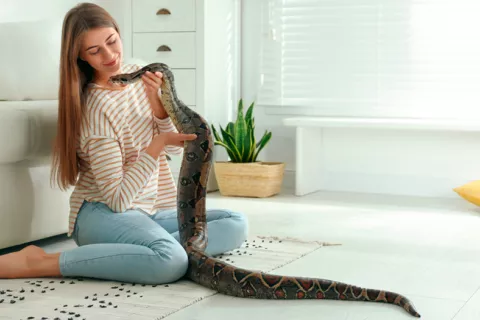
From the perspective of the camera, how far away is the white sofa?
8.70ft

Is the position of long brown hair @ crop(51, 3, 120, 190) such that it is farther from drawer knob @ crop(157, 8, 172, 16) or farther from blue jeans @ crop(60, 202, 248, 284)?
drawer knob @ crop(157, 8, 172, 16)

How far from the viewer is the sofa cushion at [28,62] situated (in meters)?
3.20

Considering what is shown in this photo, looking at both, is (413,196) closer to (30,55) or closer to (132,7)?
(132,7)

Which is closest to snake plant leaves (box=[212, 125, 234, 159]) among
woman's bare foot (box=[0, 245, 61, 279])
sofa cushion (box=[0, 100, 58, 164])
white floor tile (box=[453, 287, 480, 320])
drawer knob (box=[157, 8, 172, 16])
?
drawer knob (box=[157, 8, 172, 16])

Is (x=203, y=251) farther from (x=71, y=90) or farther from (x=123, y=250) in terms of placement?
(x=71, y=90)

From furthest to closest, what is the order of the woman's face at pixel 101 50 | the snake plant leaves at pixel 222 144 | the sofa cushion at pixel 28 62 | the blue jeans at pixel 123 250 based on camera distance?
1. the snake plant leaves at pixel 222 144
2. the sofa cushion at pixel 28 62
3. the woman's face at pixel 101 50
4. the blue jeans at pixel 123 250

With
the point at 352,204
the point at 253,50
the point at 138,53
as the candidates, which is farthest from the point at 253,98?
the point at 352,204

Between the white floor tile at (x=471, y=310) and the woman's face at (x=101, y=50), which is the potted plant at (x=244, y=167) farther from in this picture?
the white floor tile at (x=471, y=310)

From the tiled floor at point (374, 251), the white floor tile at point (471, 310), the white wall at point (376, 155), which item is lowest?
the white floor tile at point (471, 310)

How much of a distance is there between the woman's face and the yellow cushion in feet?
7.07

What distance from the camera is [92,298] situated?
216 centimetres

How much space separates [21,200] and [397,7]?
102 inches

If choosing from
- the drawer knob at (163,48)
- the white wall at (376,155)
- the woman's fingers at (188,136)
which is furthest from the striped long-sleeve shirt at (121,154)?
the white wall at (376,155)

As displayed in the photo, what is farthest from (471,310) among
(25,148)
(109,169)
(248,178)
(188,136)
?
(248,178)
